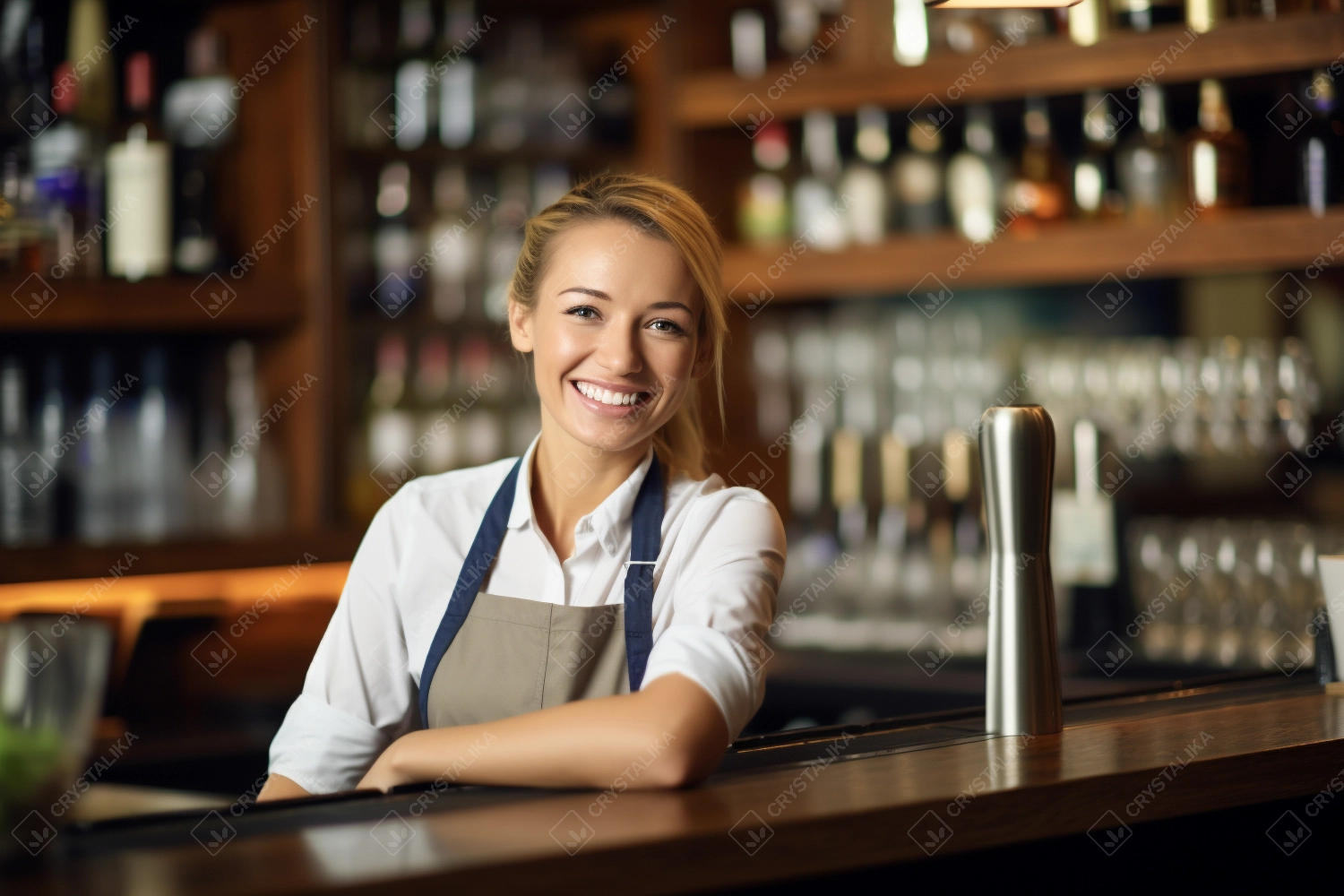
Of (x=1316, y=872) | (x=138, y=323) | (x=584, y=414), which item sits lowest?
(x=1316, y=872)

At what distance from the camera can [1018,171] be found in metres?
2.98

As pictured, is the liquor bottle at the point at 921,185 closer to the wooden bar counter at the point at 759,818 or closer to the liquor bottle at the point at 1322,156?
the liquor bottle at the point at 1322,156

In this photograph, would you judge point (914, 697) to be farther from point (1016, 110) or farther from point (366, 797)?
point (366, 797)

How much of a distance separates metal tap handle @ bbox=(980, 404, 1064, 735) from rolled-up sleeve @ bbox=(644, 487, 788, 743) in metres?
0.21

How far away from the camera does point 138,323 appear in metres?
2.58

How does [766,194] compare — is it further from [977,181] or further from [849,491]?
[849,491]

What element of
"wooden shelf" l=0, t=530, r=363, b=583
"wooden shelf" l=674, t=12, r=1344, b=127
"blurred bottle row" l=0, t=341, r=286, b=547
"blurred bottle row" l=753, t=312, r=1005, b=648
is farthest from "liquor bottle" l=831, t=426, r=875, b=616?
"blurred bottle row" l=0, t=341, r=286, b=547

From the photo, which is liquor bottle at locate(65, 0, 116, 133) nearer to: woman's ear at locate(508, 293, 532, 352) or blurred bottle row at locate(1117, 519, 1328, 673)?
woman's ear at locate(508, 293, 532, 352)

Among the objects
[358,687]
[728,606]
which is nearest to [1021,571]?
[728,606]

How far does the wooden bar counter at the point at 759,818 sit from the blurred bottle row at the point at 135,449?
1.66 metres

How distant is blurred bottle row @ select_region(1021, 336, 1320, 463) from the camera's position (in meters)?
Result: 2.69

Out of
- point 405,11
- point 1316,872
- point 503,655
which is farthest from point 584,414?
A: point 405,11

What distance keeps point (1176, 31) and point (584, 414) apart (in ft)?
5.64

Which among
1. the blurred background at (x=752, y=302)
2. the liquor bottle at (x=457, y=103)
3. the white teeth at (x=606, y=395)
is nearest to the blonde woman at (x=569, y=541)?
the white teeth at (x=606, y=395)
